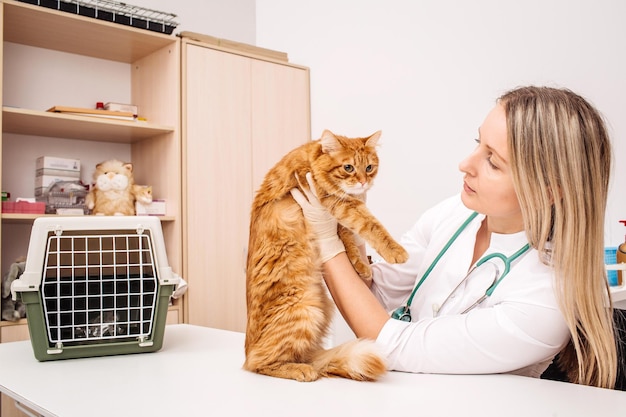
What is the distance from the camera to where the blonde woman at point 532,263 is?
1.05 meters

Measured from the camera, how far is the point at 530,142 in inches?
42.6

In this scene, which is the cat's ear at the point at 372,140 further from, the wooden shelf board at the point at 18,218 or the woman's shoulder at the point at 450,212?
the wooden shelf board at the point at 18,218

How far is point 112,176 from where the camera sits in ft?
9.18

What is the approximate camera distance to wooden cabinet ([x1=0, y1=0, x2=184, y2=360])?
2736 mm

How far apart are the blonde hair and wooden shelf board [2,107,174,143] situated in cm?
219

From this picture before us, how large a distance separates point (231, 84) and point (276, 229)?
2271mm

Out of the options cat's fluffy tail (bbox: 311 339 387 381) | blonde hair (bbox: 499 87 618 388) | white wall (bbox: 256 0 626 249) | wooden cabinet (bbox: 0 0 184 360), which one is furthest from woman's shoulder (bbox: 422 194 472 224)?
wooden cabinet (bbox: 0 0 184 360)

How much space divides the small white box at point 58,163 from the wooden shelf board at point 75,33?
0.61 meters

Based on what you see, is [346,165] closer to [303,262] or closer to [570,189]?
[303,262]

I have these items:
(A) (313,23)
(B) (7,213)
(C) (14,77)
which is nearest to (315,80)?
(A) (313,23)

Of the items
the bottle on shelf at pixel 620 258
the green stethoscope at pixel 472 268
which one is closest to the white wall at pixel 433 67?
the bottle on shelf at pixel 620 258

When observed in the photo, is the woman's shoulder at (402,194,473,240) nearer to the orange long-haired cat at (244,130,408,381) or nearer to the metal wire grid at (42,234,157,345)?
the orange long-haired cat at (244,130,408,381)

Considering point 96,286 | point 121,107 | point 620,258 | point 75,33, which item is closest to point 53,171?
point 121,107

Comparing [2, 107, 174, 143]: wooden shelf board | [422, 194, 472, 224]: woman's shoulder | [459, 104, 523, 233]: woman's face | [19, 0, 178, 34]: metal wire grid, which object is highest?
[19, 0, 178, 34]: metal wire grid
